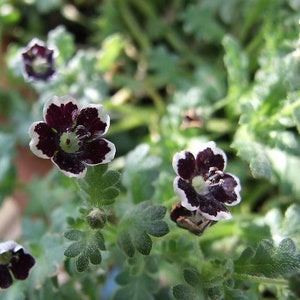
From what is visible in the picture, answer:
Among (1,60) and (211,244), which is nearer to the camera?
(211,244)

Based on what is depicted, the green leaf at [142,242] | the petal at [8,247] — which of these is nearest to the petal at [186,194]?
the green leaf at [142,242]

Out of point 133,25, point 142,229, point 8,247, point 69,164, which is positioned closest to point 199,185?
point 142,229

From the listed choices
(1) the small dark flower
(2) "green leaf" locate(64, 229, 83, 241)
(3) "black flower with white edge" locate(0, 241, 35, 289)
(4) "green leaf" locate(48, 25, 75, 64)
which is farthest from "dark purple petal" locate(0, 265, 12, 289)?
(4) "green leaf" locate(48, 25, 75, 64)

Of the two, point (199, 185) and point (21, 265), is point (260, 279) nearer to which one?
point (199, 185)

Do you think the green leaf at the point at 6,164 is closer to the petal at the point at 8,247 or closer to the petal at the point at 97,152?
the petal at the point at 8,247

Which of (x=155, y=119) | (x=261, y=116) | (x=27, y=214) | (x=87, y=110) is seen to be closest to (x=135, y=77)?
(x=155, y=119)

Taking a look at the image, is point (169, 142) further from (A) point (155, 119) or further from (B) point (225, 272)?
(B) point (225, 272)
